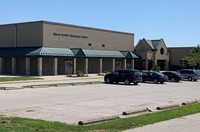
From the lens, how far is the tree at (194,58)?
7900 cm

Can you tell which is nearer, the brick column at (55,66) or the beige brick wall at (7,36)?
the brick column at (55,66)

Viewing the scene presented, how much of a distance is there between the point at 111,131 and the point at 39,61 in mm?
43470

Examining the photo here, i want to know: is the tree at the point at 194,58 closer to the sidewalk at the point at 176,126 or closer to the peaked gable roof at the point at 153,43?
the peaked gable roof at the point at 153,43

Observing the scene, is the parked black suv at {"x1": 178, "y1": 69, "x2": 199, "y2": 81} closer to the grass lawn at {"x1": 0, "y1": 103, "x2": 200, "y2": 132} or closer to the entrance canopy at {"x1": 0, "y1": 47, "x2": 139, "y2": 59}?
the entrance canopy at {"x1": 0, "y1": 47, "x2": 139, "y2": 59}

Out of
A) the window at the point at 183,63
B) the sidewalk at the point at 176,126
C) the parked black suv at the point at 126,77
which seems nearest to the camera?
the sidewalk at the point at 176,126

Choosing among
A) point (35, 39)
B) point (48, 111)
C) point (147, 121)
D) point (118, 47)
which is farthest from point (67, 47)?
point (147, 121)

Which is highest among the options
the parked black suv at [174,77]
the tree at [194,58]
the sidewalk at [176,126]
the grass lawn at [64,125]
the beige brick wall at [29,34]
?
the beige brick wall at [29,34]

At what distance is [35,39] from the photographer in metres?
54.6

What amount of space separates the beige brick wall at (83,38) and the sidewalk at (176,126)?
43008 mm

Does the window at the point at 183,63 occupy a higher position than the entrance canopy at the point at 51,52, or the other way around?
the entrance canopy at the point at 51,52

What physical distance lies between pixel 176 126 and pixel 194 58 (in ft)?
229

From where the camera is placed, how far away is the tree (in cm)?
7900

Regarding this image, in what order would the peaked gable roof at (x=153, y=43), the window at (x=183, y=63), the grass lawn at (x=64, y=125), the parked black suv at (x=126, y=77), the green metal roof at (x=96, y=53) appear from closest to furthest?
the grass lawn at (x=64, y=125) → the parked black suv at (x=126, y=77) → the green metal roof at (x=96, y=53) → the peaked gable roof at (x=153, y=43) → the window at (x=183, y=63)

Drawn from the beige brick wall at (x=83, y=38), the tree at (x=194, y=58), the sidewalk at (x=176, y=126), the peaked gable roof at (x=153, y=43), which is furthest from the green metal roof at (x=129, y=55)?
the sidewalk at (x=176, y=126)
